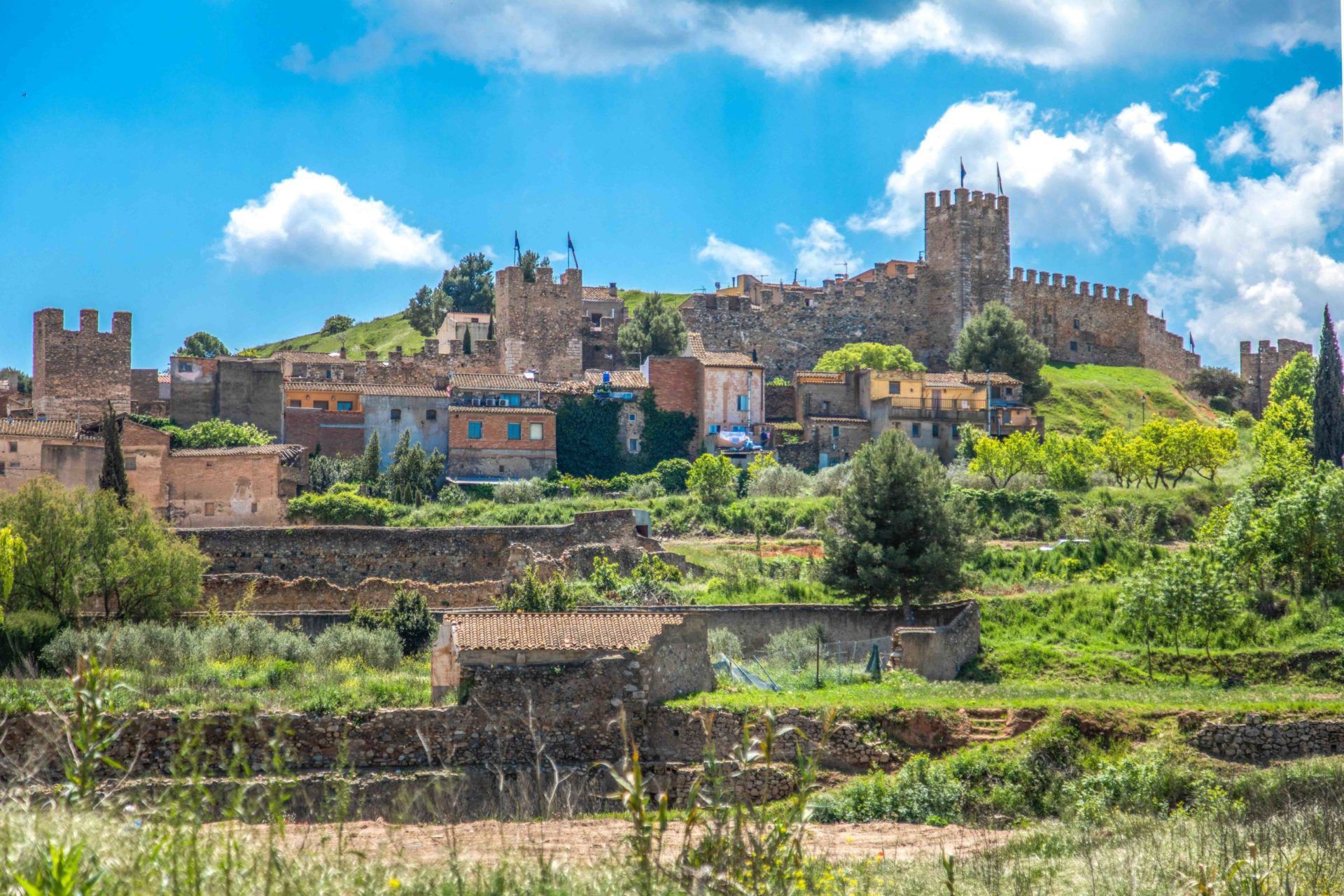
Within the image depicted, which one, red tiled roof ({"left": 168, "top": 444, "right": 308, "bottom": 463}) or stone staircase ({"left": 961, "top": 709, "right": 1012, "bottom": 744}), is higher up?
red tiled roof ({"left": 168, "top": 444, "right": 308, "bottom": 463})

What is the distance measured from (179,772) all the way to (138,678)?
15.7m

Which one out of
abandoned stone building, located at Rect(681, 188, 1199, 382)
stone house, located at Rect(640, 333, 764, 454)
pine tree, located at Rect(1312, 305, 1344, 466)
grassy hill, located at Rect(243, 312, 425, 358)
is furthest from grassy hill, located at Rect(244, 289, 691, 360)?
pine tree, located at Rect(1312, 305, 1344, 466)

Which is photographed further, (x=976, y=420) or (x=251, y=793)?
(x=976, y=420)

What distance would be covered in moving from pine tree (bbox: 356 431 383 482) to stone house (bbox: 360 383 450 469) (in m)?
1.52

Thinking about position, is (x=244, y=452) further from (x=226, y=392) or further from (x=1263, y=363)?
(x=1263, y=363)

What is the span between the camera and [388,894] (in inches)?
389

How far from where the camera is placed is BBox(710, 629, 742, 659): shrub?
30.0 meters

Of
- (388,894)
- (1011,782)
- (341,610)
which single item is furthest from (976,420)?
(388,894)

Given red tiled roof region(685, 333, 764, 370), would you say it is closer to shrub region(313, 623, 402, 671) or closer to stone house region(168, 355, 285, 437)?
stone house region(168, 355, 285, 437)

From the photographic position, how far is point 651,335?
68688mm

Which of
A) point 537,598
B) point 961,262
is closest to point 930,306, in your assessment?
point 961,262

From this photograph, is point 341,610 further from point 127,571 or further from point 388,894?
point 388,894

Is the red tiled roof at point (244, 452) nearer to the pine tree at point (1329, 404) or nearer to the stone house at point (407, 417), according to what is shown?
the stone house at point (407, 417)

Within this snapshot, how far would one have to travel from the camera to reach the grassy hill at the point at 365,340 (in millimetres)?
91188
